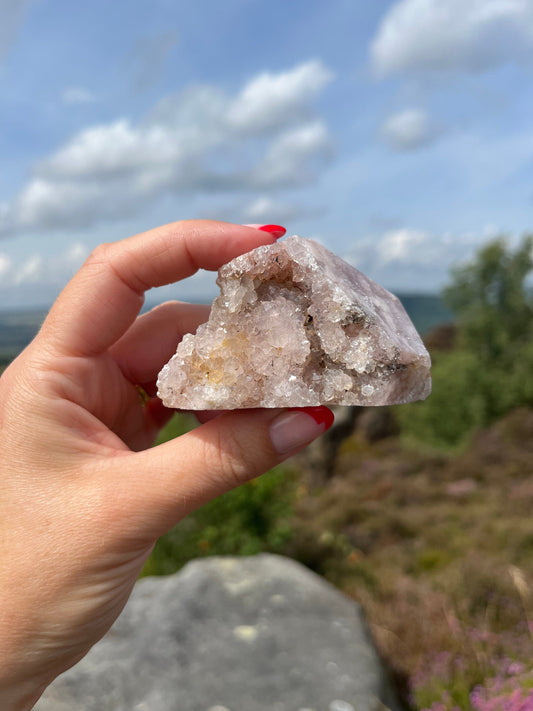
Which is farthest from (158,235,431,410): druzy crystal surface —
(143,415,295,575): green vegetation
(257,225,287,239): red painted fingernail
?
(143,415,295,575): green vegetation

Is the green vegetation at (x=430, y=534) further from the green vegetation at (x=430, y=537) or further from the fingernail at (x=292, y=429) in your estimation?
the fingernail at (x=292, y=429)

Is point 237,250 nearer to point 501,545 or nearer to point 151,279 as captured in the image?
point 151,279

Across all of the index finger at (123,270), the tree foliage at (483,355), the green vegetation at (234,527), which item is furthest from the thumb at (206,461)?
the tree foliage at (483,355)

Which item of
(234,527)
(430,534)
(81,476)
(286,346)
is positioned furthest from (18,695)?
(430,534)

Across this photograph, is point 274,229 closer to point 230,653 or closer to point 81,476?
point 81,476

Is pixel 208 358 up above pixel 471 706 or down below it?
above

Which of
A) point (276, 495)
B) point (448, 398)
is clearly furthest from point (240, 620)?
point (448, 398)

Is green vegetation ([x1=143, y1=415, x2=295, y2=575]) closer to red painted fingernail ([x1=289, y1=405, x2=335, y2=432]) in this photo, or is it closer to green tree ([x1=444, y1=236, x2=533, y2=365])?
red painted fingernail ([x1=289, y1=405, x2=335, y2=432])
